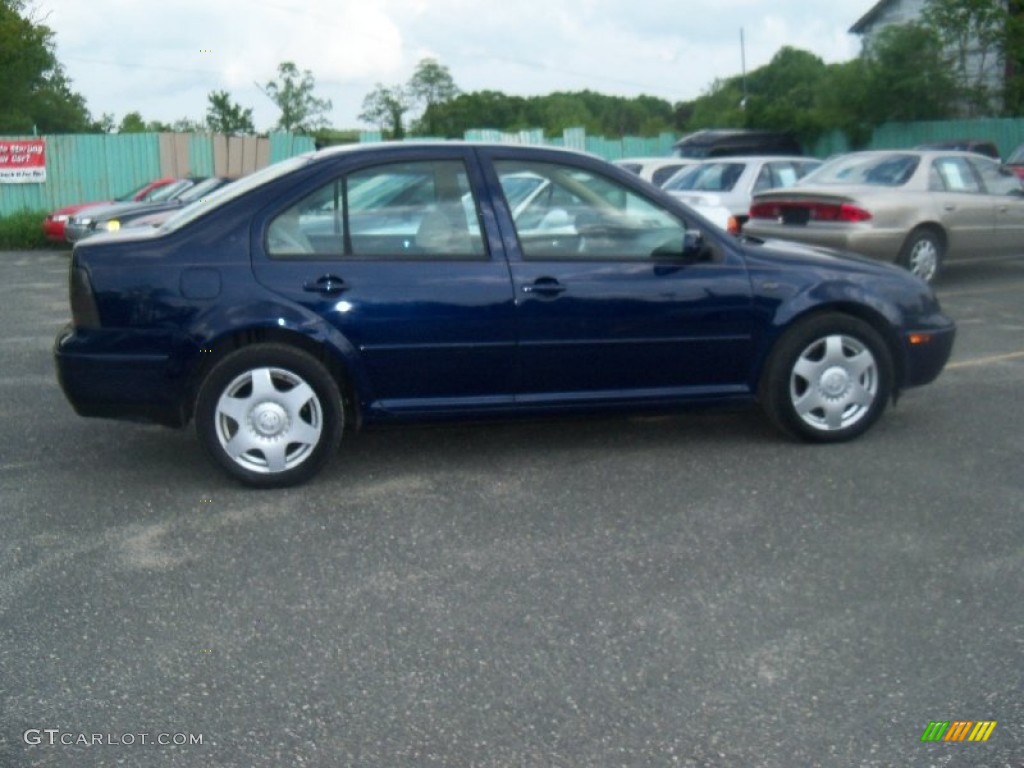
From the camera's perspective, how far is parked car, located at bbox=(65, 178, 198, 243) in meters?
19.5

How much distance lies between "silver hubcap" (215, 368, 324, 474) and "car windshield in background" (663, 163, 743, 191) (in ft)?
33.8

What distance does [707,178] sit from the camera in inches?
629

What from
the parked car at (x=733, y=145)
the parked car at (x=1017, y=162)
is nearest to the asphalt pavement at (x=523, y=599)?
the parked car at (x=1017, y=162)

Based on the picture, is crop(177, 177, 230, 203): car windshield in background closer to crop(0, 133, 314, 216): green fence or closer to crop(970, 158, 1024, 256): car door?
crop(0, 133, 314, 216): green fence

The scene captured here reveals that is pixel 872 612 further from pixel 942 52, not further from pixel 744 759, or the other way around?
pixel 942 52

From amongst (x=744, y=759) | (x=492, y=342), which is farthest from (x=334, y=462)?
(x=744, y=759)

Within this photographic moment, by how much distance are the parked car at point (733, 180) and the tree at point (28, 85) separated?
21.7m

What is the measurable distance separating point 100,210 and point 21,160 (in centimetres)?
613

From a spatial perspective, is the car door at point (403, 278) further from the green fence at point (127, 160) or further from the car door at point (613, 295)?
the green fence at point (127, 160)

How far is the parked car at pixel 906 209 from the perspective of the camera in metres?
12.6

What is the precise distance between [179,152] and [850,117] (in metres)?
16.9

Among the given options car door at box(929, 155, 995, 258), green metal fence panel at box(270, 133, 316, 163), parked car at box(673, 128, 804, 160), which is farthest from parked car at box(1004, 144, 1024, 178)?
green metal fence panel at box(270, 133, 316, 163)

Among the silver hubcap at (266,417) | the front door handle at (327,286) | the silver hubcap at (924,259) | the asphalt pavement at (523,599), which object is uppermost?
the front door handle at (327,286)

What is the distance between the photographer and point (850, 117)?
112 ft
